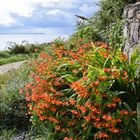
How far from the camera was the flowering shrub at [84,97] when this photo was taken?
17.8ft

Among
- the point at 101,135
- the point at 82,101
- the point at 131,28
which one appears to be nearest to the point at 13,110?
the point at 82,101

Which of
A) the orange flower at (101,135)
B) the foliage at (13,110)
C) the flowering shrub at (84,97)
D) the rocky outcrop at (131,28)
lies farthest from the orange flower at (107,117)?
the rocky outcrop at (131,28)

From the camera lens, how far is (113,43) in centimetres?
968

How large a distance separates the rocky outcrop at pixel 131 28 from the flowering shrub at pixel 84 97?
1.59 metres

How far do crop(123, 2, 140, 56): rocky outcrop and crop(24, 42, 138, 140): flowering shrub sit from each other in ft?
5.21

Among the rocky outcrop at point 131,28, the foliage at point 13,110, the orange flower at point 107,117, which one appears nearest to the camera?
the orange flower at point 107,117

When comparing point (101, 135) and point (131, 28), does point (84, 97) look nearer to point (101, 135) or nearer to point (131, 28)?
point (101, 135)

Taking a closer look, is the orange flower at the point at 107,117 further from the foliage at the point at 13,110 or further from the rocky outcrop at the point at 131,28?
the rocky outcrop at the point at 131,28

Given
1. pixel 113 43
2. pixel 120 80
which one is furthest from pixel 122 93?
pixel 113 43

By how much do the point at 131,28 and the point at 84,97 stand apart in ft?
10.3

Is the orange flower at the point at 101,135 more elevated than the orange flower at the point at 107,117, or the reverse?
the orange flower at the point at 107,117

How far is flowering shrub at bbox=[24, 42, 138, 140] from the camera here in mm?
5426

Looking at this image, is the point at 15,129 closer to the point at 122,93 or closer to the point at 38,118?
the point at 38,118

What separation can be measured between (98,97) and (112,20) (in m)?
6.37
